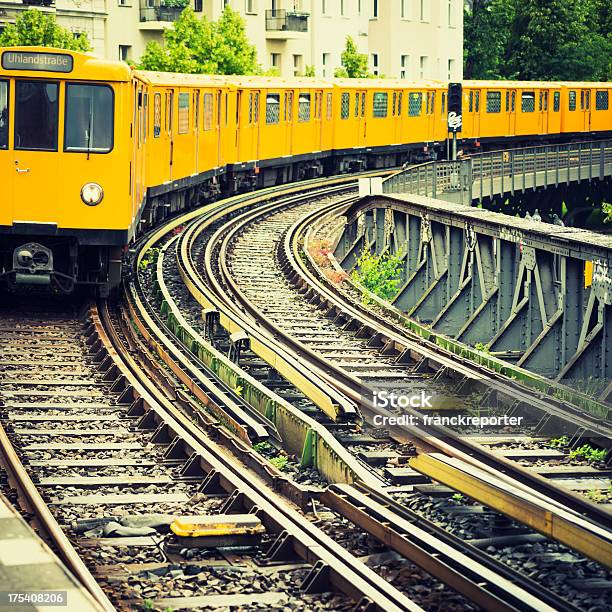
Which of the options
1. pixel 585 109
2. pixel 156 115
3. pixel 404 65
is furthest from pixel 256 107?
pixel 404 65

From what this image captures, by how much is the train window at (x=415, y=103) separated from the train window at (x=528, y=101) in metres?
7.83

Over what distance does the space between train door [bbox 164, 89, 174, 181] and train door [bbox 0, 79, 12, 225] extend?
8002mm

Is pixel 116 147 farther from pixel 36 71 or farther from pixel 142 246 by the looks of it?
pixel 142 246

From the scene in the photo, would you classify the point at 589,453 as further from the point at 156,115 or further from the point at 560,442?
the point at 156,115

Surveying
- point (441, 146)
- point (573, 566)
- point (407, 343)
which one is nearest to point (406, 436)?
point (573, 566)

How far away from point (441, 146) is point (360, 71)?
855 centimetres

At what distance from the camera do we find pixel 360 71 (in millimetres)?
53938

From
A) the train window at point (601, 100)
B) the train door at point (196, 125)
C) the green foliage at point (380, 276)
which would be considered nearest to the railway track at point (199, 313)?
the green foliage at point (380, 276)

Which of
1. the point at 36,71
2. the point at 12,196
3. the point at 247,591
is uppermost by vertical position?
the point at 36,71

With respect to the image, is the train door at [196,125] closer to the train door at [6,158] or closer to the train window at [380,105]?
the train door at [6,158]

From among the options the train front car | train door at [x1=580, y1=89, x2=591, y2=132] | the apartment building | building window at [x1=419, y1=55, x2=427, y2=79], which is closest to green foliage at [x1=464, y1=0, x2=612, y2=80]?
the apartment building

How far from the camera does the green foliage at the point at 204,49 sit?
45.3m

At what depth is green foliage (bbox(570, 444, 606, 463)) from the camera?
10617 mm

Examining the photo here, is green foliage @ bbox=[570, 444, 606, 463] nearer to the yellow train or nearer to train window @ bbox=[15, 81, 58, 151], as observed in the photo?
the yellow train
